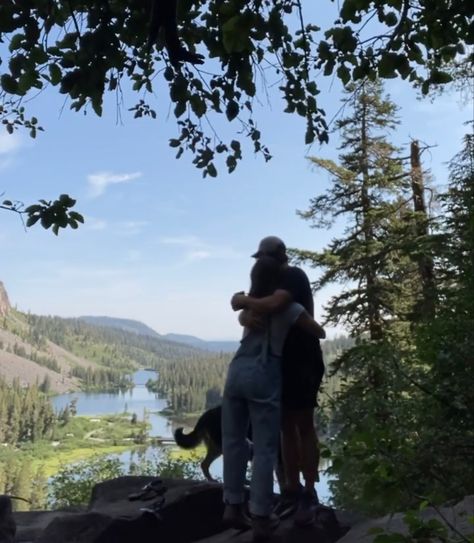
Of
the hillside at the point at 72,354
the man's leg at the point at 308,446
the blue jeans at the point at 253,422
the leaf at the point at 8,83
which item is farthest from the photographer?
the hillside at the point at 72,354

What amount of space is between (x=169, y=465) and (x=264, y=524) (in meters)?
8.18

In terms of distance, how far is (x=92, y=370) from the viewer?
136500 millimetres

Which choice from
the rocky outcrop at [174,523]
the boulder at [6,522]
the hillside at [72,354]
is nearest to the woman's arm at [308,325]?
the rocky outcrop at [174,523]

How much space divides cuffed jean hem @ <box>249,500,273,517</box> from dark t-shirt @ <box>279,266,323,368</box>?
32.2 inches

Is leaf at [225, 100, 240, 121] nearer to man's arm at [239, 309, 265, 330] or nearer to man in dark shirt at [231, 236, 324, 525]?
man in dark shirt at [231, 236, 324, 525]

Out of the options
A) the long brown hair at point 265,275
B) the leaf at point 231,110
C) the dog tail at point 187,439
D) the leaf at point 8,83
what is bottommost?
the dog tail at point 187,439

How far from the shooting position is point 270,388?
10.6 feet

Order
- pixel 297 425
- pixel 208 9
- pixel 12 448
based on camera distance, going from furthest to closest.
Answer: pixel 12 448
pixel 297 425
pixel 208 9

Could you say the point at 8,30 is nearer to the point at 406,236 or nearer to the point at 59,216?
the point at 59,216

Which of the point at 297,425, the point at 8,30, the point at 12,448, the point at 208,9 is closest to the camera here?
the point at 8,30

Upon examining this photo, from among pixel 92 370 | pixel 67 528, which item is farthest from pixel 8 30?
pixel 92 370

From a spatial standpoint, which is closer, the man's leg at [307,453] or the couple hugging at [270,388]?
the couple hugging at [270,388]

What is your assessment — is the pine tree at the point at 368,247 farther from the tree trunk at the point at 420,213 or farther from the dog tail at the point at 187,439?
the dog tail at the point at 187,439

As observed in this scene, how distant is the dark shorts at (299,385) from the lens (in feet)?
A: 11.1
